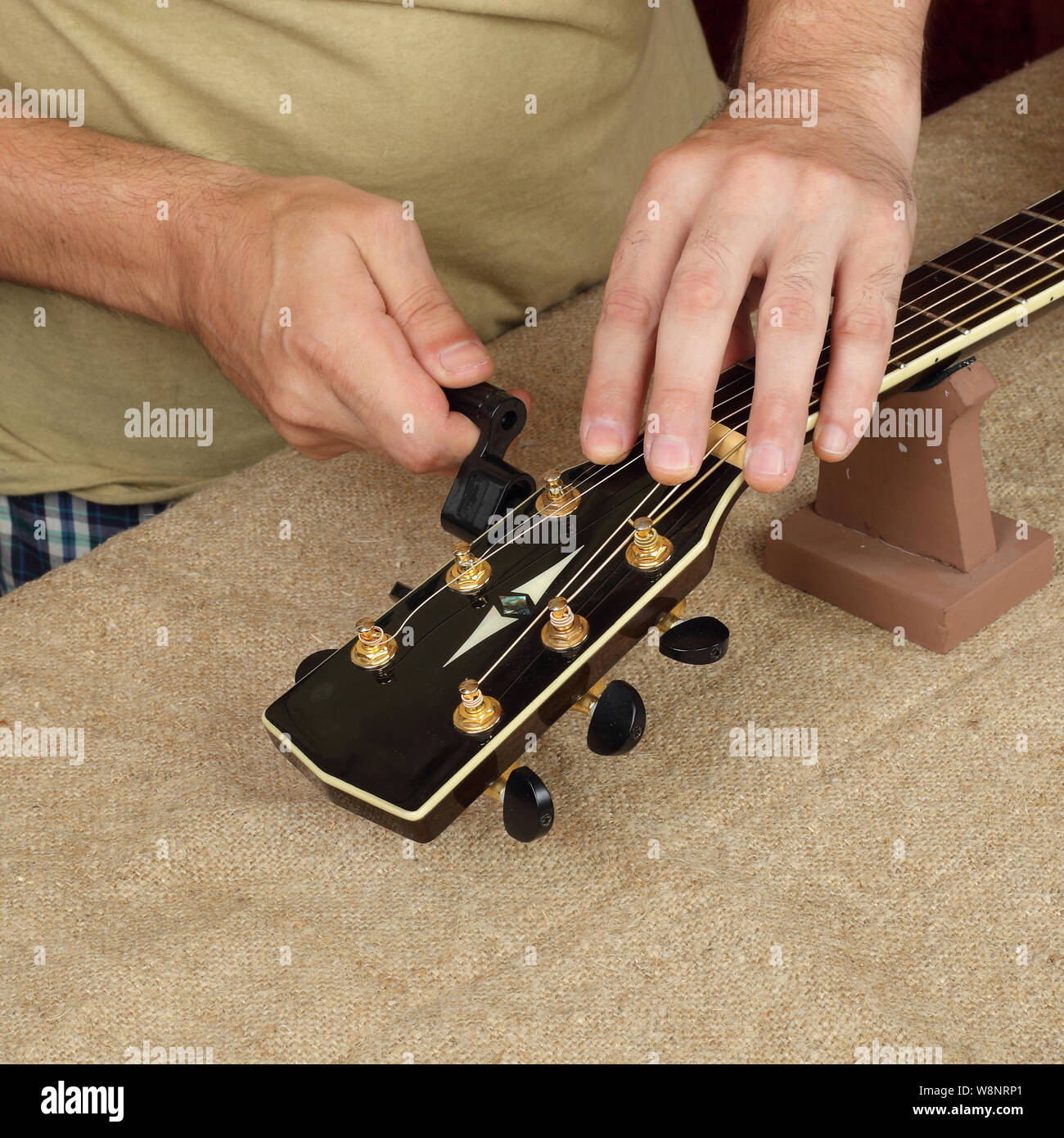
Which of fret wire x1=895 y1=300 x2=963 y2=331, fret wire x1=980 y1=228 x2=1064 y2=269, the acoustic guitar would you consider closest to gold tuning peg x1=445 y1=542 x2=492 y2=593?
the acoustic guitar

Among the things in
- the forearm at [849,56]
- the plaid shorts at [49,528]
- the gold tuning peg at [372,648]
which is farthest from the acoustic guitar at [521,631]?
the plaid shorts at [49,528]

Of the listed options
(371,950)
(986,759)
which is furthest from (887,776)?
(371,950)

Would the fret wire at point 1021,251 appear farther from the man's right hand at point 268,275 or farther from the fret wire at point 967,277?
the man's right hand at point 268,275

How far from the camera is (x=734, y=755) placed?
720 mm

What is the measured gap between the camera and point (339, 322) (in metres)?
0.75

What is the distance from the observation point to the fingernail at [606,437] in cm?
69

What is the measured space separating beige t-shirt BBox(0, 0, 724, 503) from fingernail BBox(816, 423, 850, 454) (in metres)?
0.53

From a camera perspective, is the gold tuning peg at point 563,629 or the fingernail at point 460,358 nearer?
the gold tuning peg at point 563,629

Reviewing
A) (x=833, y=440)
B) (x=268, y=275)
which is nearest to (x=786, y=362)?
(x=833, y=440)

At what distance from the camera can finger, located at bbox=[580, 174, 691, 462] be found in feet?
2.28

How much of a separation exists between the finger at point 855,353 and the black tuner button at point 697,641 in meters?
0.12

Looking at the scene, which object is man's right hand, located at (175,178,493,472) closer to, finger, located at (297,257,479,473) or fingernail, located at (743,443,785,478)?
finger, located at (297,257,479,473)

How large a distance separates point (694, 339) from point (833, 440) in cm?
10
